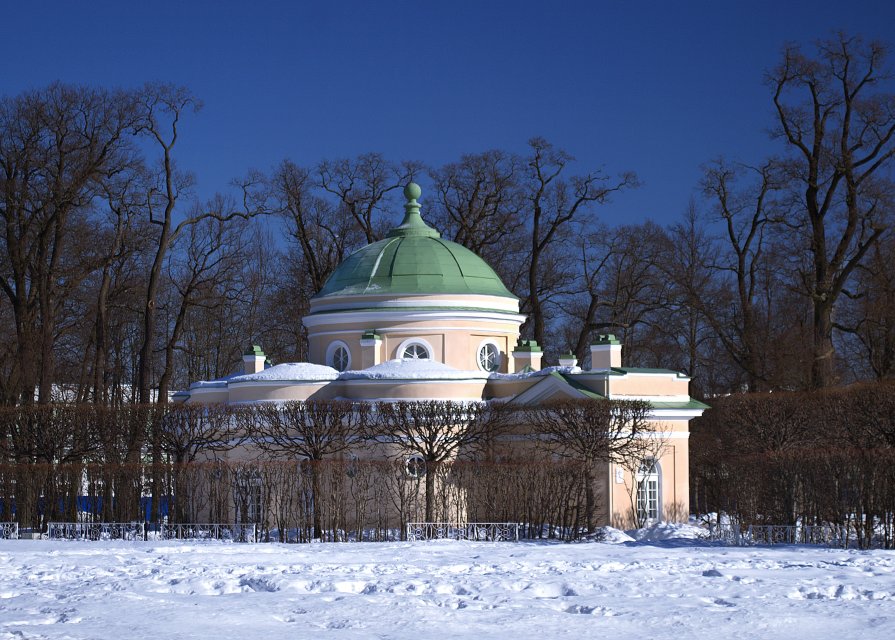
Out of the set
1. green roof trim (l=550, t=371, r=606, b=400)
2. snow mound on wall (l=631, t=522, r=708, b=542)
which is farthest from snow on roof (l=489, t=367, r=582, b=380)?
snow mound on wall (l=631, t=522, r=708, b=542)

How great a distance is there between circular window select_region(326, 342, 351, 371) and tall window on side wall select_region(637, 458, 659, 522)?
385 inches

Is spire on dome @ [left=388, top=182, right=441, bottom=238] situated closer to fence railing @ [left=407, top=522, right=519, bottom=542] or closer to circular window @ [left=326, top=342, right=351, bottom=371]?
circular window @ [left=326, top=342, right=351, bottom=371]

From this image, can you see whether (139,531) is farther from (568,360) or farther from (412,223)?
(412,223)

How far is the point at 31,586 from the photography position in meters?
19.7

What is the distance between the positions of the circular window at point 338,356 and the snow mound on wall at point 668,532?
1109cm

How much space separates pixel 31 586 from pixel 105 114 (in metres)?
28.1

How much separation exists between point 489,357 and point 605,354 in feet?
14.4

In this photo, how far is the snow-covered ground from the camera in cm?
1628

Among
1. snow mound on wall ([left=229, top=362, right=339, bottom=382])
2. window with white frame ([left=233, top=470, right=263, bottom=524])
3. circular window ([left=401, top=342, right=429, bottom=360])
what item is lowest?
window with white frame ([left=233, top=470, right=263, bottom=524])

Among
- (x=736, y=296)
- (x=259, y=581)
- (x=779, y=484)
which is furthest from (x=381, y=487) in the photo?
(x=736, y=296)

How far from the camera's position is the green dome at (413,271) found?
40.8 meters

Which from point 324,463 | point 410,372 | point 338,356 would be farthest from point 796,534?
point 338,356

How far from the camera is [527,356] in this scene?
4134cm

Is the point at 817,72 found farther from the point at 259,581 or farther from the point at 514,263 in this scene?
the point at 259,581
